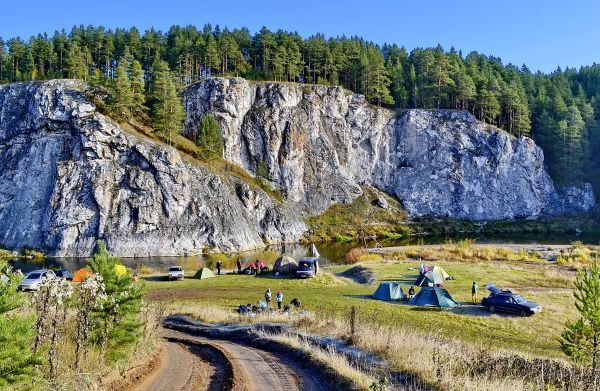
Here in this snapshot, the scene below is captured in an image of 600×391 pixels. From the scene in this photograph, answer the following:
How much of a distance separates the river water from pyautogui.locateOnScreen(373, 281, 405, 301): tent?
950 inches

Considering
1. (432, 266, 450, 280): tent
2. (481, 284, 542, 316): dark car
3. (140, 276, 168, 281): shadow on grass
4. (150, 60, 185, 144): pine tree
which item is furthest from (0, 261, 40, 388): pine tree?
(150, 60, 185, 144): pine tree

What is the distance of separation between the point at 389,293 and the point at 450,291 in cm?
575

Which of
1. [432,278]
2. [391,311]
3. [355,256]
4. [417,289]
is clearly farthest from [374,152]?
[391,311]

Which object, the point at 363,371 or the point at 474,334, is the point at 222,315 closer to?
the point at 474,334

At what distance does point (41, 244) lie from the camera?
215ft

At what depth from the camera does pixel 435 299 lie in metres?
30.8

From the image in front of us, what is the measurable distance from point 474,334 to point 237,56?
3857 inches

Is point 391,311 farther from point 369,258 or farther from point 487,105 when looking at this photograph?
point 487,105

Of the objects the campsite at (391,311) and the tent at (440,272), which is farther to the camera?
the tent at (440,272)

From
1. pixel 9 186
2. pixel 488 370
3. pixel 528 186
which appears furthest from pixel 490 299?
pixel 528 186

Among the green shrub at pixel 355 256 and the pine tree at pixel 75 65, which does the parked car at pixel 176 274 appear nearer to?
the green shrub at pixel 355 256

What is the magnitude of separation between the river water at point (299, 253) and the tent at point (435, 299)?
86.8ft

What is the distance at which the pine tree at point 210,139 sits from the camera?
81.8 m

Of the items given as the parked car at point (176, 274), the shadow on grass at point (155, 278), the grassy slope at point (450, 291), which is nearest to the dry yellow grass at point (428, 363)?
the grassy slope at point (450, 291)
